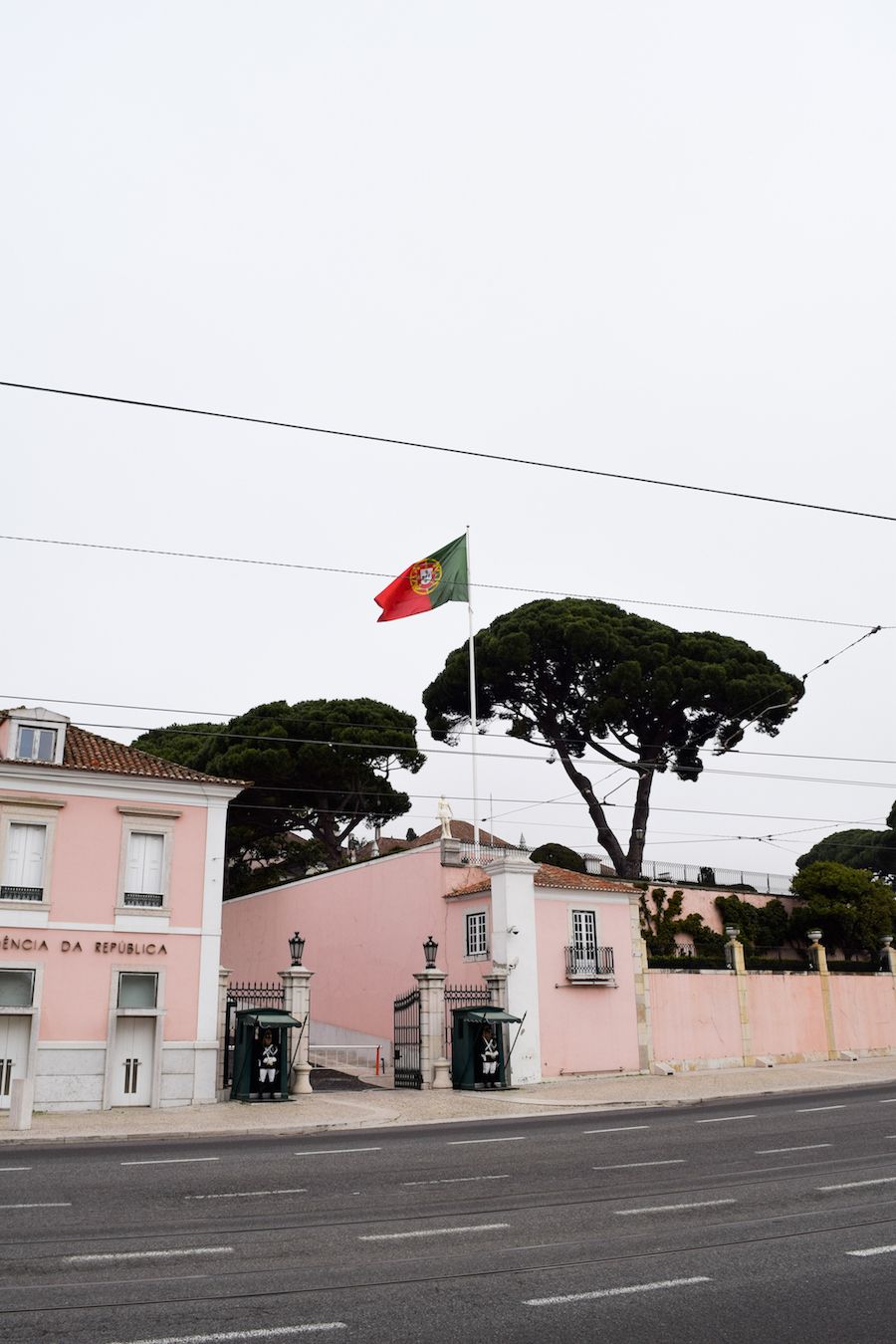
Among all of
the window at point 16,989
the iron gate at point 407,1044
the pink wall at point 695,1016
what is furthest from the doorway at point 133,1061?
the pink wall at point 695,1016

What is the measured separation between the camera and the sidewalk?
19250 mm

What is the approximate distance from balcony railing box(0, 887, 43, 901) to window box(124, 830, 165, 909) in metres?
1.88

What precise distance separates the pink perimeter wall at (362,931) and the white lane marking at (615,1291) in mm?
23862

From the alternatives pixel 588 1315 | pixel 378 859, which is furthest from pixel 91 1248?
pixel 378 859

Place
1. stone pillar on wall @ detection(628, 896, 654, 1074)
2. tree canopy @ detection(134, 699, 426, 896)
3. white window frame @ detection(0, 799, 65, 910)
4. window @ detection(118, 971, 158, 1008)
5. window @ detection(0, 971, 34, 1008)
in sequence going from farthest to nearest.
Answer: tree canopy @ detection(134, 699, 426, 896) < stone pillar on wall @ detection(628, 896, 654, 1074) < window @ detection(118, 971, 158, 1008) < white window frame @ detection(0, 799, 65, 910) < window @ detection(0, 971, 34, 1008)

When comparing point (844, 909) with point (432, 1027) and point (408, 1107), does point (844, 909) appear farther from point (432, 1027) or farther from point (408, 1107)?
point (408, 1107)

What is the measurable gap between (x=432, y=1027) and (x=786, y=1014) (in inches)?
585

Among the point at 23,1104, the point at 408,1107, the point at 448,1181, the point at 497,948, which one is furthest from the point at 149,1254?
the point at 497,948

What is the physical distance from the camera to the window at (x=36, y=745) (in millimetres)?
24656

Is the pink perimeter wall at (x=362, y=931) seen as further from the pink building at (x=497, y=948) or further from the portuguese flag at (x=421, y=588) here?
the portuguese flag at (x=421, y=588)

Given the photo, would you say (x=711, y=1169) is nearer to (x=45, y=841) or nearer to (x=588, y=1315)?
(x=588, y=1315)

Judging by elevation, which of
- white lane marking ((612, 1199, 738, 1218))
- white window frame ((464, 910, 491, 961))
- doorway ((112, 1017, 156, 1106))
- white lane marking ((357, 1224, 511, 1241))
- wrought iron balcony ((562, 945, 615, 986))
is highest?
white window frame ((464, 910, 491, 961))

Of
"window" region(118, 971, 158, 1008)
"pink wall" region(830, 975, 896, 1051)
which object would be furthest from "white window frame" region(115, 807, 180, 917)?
"pink wall" region(830, 975, 896, 1051)

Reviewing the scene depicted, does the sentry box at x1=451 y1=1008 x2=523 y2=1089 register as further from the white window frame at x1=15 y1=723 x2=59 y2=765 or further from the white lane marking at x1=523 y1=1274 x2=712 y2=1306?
the white lane marking at x1=523 y1=1274 x2=712 y2=1306
